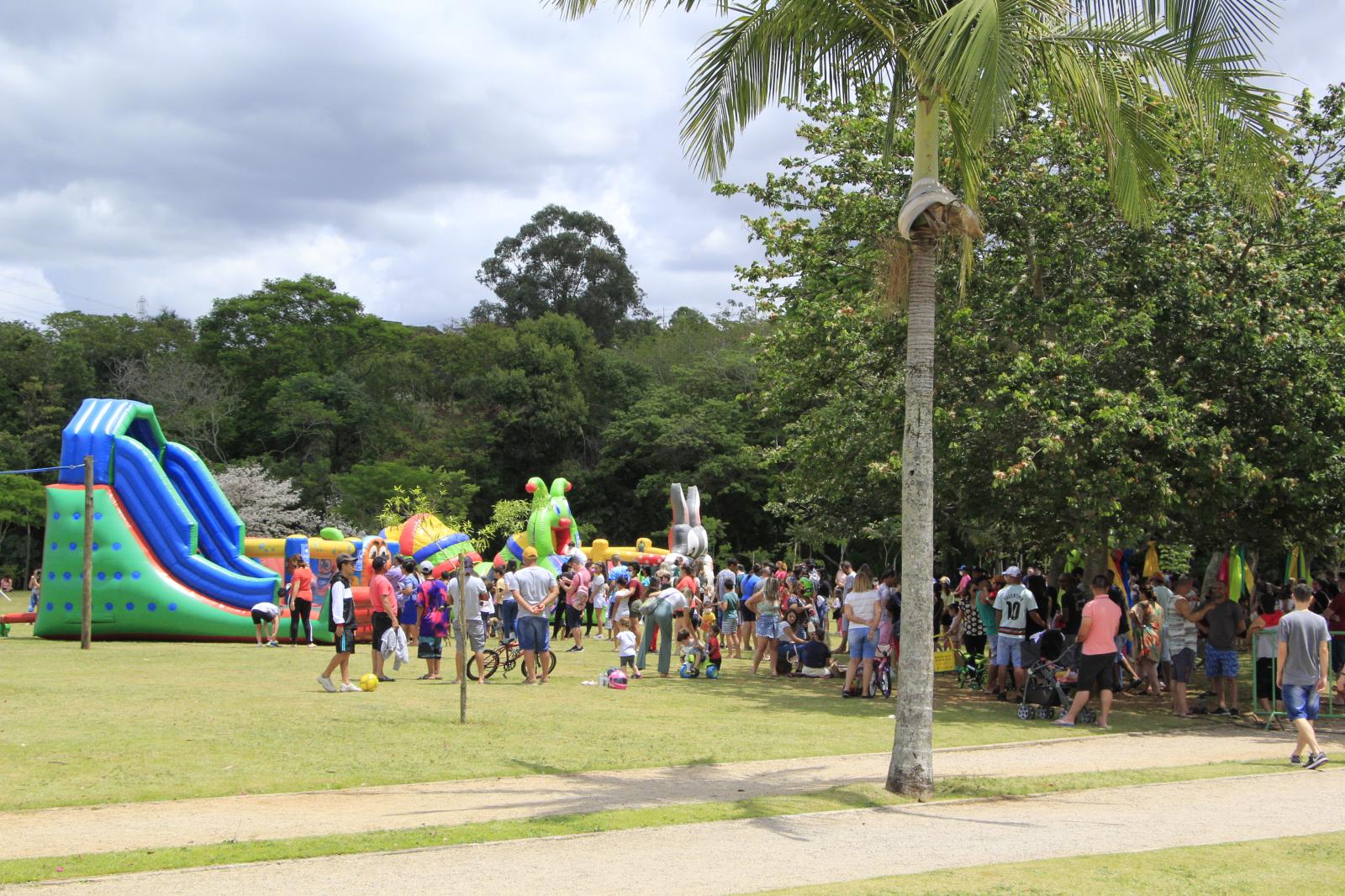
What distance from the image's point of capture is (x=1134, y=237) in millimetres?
14484

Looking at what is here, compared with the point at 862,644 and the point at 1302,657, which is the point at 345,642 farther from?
the point at 1302,657

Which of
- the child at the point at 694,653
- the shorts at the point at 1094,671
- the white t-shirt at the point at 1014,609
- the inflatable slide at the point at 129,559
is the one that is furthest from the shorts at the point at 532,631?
the inflatable slide at the point at 129,559

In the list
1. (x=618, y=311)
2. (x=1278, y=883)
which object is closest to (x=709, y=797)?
(x=1278, y=883)

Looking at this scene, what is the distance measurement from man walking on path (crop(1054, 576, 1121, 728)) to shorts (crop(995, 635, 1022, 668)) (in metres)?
1.63

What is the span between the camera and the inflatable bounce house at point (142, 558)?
2058cm

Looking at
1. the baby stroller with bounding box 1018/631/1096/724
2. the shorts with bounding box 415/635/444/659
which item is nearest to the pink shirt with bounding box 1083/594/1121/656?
the baby stroller with bounding box 1018/631/1096/724

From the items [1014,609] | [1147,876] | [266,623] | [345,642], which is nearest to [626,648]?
[345,642]

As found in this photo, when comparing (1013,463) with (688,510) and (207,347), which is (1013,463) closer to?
(688,510)

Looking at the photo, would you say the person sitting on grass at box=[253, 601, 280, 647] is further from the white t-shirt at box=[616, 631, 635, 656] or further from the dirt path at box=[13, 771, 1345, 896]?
the dirt path at box=[13, 771, 1345, 896]

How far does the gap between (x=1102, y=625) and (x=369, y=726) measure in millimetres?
7456

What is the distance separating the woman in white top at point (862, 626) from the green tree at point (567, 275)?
179ft

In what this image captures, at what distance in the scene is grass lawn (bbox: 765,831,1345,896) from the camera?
597 cm

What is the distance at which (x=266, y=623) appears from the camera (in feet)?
68.0

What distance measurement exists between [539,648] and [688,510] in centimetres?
1964
